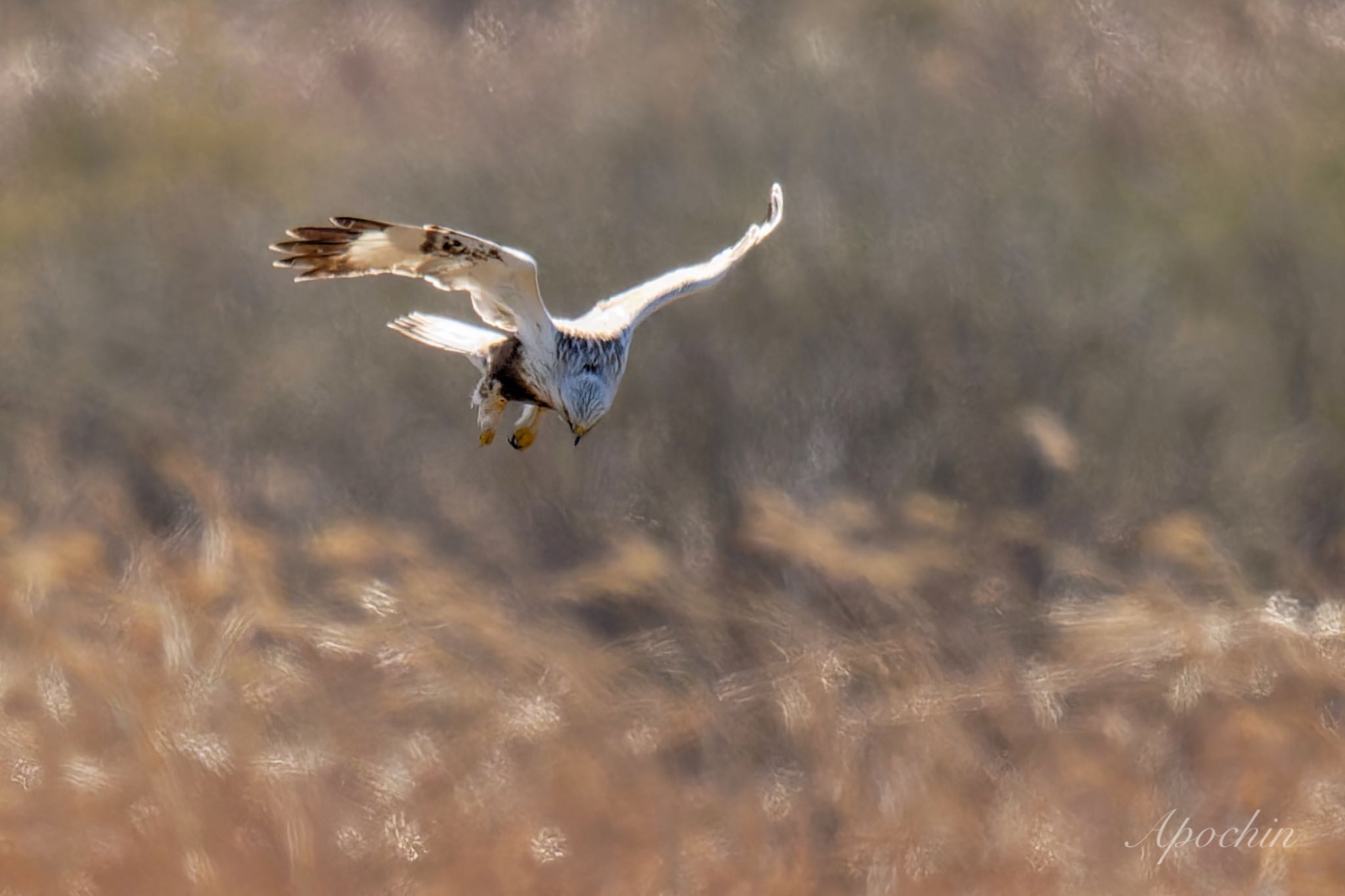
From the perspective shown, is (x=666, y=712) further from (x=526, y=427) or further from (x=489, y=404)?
(x=489, y=404)

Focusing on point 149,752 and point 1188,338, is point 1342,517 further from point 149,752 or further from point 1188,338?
point 149,752

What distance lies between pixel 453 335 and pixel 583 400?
2.26ft

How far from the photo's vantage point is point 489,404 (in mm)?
4965

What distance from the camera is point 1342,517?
7.71 meters

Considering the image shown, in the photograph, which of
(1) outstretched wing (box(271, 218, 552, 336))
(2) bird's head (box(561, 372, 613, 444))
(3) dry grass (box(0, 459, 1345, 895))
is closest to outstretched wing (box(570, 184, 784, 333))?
(2) bird's head (box(561, 372, 613, 444))

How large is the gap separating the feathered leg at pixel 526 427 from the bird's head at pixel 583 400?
350 mm

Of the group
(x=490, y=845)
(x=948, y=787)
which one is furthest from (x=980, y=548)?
(x=490, y=845)

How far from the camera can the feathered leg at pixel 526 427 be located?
516 centimetres

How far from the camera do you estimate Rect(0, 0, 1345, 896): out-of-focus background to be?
7.36 metres

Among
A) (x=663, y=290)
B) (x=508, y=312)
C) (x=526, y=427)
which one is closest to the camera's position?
(x=508, y=312)

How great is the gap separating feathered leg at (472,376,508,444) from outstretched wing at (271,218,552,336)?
0.56m

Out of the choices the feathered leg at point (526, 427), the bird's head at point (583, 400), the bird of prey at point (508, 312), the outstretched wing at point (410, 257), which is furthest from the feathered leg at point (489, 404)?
the outstretched wing at point (410, 257)
